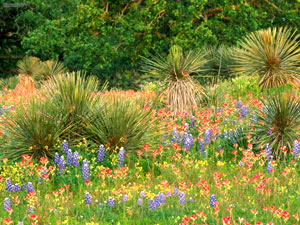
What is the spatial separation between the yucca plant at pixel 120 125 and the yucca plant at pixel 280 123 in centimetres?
165

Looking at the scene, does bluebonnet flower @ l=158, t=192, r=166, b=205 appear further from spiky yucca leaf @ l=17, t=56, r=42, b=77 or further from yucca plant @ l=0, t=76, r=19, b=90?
spiky yucca leaf @ l=17, t=56, r=42, b=77

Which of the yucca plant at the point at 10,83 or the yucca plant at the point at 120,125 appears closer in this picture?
the yucca plant at the point at 120,125

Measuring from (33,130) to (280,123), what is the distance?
3761 millimetres

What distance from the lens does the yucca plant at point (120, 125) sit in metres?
7.83

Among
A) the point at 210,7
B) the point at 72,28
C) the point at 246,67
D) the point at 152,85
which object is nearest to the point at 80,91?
the point at 152,85

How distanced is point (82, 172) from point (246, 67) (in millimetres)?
8467

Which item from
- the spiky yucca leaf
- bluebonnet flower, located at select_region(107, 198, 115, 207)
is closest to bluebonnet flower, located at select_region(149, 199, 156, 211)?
bluebonnet flower, located at select_region(107, 198, 115, 207)

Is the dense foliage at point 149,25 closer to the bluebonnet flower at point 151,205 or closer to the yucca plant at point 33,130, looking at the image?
the yucca plant at point 33,130

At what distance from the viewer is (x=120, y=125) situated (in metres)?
7.82

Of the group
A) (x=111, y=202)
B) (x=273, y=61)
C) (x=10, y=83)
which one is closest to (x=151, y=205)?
(x=111, y=202)

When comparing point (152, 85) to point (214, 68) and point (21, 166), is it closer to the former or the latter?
point (214, 68)

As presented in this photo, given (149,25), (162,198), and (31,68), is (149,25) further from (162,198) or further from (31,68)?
(162,198)

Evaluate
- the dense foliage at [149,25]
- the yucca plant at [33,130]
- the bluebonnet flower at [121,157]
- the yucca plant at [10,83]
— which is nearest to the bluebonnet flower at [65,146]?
the yucca plant at [33,130]

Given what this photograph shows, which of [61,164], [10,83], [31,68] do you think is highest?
[31,68]
